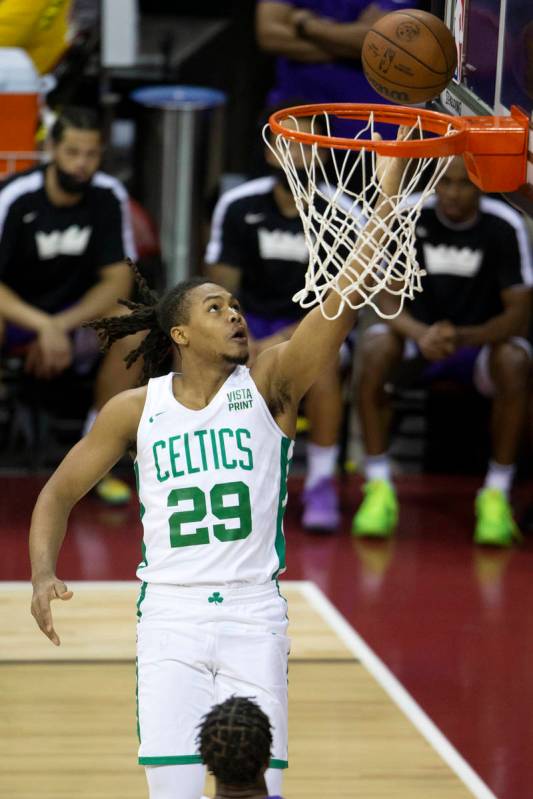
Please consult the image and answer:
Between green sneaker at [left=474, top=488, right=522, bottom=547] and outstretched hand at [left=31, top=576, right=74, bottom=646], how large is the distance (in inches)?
131

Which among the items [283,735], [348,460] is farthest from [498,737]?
[348,460]

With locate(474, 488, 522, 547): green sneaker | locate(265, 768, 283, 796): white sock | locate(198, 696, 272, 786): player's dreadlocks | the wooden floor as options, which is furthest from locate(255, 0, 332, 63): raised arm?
locate(198, 696, 272, 786): player's dreadlocks

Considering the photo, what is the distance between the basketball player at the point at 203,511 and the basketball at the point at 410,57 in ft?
1.03

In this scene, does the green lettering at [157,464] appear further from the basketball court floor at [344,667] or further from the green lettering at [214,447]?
the basketball court floor at [344,667]

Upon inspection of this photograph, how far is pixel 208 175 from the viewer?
987 cm

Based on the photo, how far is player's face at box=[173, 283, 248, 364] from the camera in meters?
3.08

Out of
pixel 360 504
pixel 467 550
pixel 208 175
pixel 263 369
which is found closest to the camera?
pixel 263 369

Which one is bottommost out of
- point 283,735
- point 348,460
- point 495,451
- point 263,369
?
point 348,460

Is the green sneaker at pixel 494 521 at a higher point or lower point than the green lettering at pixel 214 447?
lower

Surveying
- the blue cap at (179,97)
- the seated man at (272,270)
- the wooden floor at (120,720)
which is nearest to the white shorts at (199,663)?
the wooden floor at (120,720)

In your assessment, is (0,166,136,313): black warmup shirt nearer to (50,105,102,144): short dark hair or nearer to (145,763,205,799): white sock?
(50,105,102,144): short dark hair

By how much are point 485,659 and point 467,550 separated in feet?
4.35

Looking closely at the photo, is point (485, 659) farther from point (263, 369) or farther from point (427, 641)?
point (263, 369)

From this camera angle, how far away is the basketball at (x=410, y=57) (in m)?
3.42
